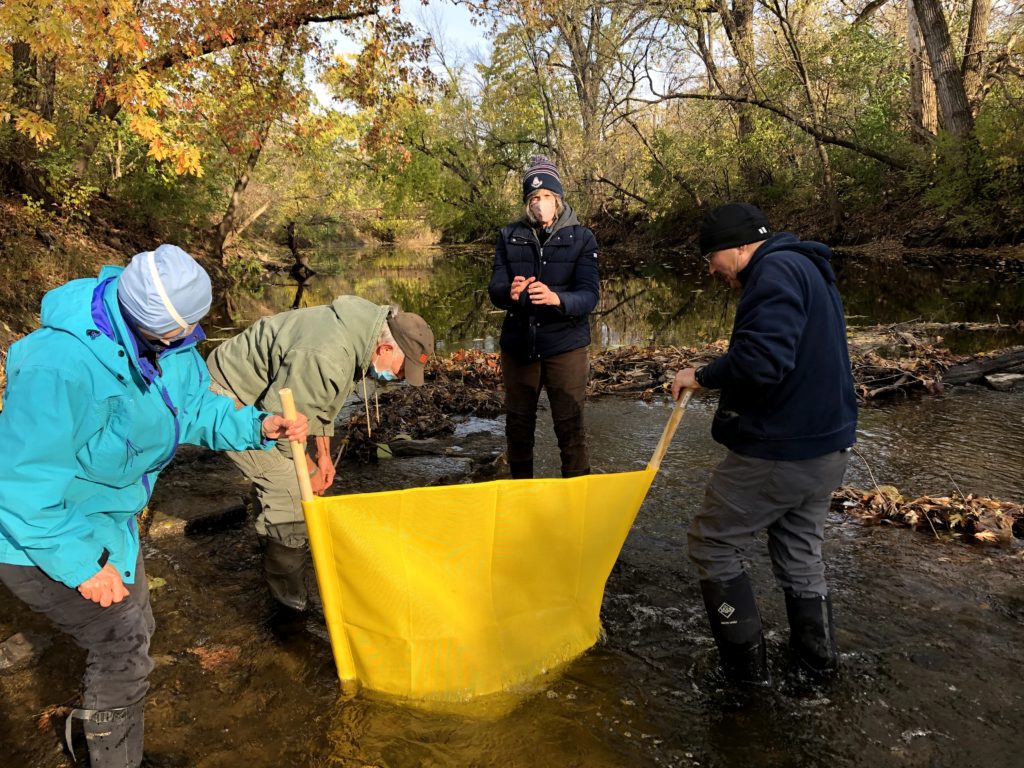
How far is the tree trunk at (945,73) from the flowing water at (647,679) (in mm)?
19018

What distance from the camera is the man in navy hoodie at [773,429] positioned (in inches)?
97.1

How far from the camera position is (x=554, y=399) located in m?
4.54

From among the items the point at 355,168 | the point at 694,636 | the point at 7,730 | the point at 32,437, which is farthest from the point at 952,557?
the point at 355,168

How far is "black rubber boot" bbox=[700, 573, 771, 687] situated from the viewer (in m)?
2.76

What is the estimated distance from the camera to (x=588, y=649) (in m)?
3.24

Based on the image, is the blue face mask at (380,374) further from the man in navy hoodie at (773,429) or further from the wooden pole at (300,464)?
the man in navy hoodie at (773,429)

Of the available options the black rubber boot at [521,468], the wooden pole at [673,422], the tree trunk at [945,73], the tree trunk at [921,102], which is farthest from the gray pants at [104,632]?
the tree trunk at [921,102]

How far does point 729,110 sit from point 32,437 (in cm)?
2721

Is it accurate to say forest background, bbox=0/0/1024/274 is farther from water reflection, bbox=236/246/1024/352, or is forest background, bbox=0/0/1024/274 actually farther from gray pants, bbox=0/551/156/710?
gray pants, bbox=0/551/156/710

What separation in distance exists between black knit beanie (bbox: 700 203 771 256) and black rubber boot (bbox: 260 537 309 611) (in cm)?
259

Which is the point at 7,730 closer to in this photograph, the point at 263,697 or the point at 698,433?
the point at 263,697

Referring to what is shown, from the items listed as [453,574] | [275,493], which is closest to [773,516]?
[453,574]


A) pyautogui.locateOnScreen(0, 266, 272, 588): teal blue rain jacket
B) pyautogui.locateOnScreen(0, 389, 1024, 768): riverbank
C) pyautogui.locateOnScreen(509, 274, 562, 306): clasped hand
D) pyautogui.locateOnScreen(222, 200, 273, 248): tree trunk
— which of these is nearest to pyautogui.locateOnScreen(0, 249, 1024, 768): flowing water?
pyautogui.locateOnScreen(0, 389, 1024, 768): riverbank

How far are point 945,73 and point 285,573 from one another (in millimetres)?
23524
